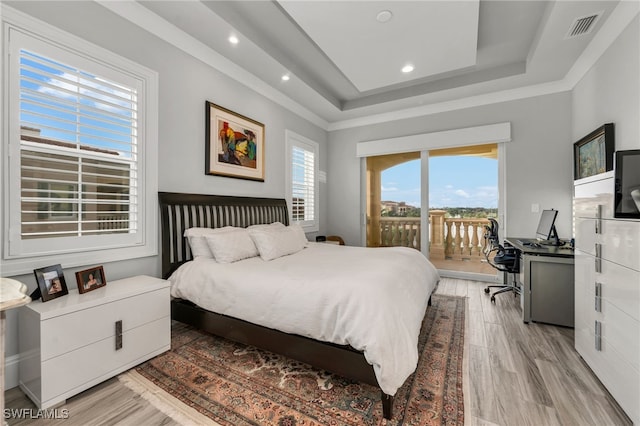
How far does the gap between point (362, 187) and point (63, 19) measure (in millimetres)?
4334

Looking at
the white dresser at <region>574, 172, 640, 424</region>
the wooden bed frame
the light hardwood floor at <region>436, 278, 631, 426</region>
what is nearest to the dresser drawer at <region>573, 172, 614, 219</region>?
the white dresser at <region>574, 172, 640, 424</region>

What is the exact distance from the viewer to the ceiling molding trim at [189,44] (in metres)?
2.32

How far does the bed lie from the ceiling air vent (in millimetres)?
2612

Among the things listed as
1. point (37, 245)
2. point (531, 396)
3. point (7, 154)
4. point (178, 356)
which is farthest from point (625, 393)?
point (7, 154)

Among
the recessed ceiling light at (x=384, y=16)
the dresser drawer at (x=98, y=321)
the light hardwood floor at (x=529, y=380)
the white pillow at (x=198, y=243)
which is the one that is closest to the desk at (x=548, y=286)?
the light hardwood floor at (x=529, y=380)

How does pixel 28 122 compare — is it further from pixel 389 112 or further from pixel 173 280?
pixel 389 112

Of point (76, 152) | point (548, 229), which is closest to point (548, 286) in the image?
point (548, 229)

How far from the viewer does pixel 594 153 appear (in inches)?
118

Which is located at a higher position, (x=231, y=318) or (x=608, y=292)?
(x=608, y=292)

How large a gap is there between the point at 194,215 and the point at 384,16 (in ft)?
8.63

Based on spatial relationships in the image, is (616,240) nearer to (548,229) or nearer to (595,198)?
(595,198)

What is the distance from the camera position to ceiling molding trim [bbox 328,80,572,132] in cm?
379

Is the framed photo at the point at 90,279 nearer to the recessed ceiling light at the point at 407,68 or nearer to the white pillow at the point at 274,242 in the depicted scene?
Answer: the white pillow at the point at 274,242

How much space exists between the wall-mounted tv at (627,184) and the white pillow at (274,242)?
8.28ft
